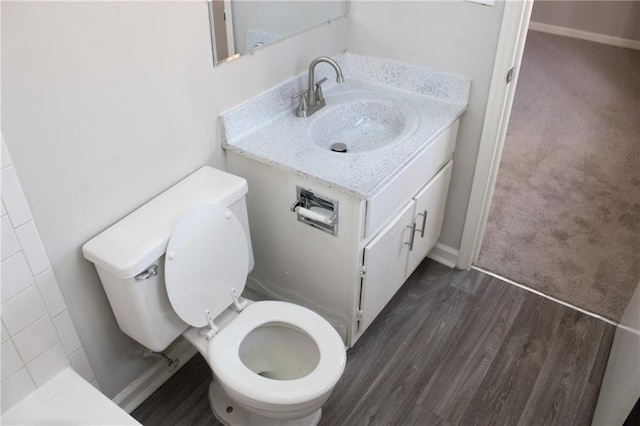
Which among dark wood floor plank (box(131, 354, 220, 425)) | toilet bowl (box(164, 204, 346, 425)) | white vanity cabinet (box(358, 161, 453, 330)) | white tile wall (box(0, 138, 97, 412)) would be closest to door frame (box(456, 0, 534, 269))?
white vanity cabinet (box(358, 161, 453, 330))

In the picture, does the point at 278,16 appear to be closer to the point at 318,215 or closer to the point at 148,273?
the point at 318,215

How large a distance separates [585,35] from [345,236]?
394 cm

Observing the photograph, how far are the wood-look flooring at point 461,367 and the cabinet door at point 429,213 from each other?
0.20m

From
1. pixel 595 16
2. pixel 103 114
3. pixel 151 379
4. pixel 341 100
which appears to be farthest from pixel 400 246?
pixel 595 16

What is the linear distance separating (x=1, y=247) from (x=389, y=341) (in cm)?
136

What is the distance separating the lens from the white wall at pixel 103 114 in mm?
1229

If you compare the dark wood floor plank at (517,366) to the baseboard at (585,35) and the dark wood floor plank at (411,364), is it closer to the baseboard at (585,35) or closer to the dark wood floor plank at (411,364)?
A: the dark wood floor plank at (411,364)

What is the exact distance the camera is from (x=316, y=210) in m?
1.73

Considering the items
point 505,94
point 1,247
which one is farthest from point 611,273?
point 1,247

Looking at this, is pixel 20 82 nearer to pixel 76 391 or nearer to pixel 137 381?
pixel 76 391

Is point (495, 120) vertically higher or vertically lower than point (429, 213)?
higher

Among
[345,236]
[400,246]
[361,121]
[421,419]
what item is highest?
[361,121]

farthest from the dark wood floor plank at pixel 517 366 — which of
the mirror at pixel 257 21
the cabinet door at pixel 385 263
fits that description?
the mirror at pixel 257 21

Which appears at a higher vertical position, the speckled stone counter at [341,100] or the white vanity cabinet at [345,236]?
the speckled stone counter at [341,100]
